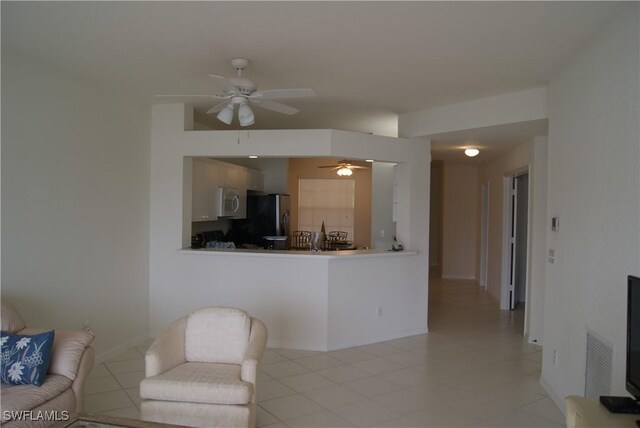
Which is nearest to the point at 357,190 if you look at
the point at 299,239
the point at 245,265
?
the point at 299,239

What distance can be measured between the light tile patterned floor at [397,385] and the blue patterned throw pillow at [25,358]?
0.79 metres

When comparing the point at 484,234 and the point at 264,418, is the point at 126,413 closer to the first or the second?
the point at 264,418

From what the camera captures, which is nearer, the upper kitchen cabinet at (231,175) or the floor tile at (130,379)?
the floor tile at (130,379)

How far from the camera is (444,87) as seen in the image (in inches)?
175

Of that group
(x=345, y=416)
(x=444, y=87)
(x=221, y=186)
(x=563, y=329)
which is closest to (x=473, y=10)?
(x=444, y=87)

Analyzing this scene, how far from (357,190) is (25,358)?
8230mm

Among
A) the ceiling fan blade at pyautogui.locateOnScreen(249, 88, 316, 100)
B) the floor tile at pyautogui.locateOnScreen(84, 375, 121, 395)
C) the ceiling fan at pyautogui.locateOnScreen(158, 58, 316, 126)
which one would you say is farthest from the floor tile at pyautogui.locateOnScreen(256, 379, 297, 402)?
the ceiling fan blade at pyautogui.locateOnScreen(249, 88, 316, 100)

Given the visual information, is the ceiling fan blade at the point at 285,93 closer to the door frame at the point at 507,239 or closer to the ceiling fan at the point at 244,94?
the ceiling fan at the point at 244,94

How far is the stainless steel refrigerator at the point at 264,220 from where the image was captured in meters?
7.88

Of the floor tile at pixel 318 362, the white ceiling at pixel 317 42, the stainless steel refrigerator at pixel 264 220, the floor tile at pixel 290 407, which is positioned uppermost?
the white ceiling at pixel 317 42

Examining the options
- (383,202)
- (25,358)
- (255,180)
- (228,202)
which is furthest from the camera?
(255,180)

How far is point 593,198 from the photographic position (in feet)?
9.92

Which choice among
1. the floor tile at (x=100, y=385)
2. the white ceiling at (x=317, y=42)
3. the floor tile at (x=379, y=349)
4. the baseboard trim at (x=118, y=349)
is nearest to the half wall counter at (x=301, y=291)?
the floor tile at (x=379, y=349)

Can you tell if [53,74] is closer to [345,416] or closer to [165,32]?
[165,32]
